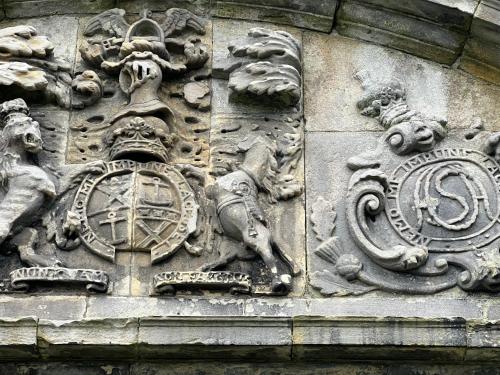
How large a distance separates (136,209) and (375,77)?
1.66 m

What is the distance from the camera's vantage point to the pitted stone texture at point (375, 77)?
326 inches

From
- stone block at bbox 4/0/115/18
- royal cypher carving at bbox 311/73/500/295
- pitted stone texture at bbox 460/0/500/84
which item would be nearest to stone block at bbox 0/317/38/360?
royal cypher carving at bbox 311/73/500/295

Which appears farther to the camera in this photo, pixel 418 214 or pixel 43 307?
pixel 418 214

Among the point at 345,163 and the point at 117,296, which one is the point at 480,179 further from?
the point at 117,296

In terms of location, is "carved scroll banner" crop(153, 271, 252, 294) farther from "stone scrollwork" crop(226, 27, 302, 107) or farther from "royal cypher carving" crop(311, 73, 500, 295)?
"stone scrollwork" crop(226, 27, 302, 107)

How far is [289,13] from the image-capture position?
343 inches

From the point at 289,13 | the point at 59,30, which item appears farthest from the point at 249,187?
the point at 59,30

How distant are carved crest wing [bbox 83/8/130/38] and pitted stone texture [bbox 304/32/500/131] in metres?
1.07

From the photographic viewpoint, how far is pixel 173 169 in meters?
7.97

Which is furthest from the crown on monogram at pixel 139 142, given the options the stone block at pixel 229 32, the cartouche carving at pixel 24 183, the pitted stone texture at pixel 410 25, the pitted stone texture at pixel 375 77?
the pitted stone texture at pixel 410 25

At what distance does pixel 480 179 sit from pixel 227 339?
1677 mm

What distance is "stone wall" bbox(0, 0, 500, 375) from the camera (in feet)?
24.2

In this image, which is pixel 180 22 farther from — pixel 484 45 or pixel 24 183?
pixel 484 45

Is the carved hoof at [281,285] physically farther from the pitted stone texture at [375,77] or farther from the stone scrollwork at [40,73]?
the stone scrollwork at [40,73]
